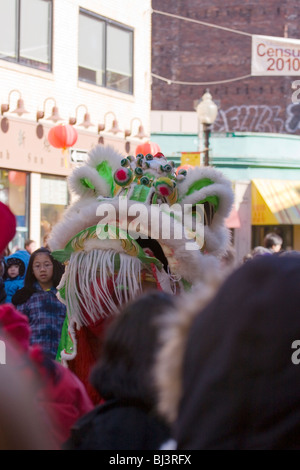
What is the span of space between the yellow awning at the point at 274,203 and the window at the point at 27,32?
858cm

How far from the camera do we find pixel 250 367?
4.08 feet

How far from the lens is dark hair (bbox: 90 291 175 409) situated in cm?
176

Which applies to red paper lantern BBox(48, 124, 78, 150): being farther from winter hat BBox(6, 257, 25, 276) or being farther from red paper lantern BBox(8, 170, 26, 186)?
winter hat BBox(6, 257, 25, 276)

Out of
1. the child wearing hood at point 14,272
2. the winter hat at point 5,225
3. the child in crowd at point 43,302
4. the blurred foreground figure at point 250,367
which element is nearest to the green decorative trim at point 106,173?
the winter hat at point 5,225

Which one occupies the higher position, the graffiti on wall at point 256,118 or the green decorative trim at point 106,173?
the graffiti on wall at point 256,118

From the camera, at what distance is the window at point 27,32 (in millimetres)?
13141

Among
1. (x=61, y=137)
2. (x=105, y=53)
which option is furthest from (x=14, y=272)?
(x=105, y=53)

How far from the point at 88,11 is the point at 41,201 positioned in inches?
153

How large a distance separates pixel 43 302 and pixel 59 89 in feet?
29.6

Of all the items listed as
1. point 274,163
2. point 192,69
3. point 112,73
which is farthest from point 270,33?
point 112,73

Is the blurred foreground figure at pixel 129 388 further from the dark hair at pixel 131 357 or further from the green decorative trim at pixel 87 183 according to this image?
the green decorative trim at pixel 87 183

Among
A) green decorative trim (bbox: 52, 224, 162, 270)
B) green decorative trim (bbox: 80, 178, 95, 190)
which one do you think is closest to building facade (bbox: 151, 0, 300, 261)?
green decorative trim (bbox: 80, 178, 95, 190)

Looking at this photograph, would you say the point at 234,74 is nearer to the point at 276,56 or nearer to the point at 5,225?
the point at 276,56

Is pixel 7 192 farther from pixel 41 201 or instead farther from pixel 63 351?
pixel 63 351
